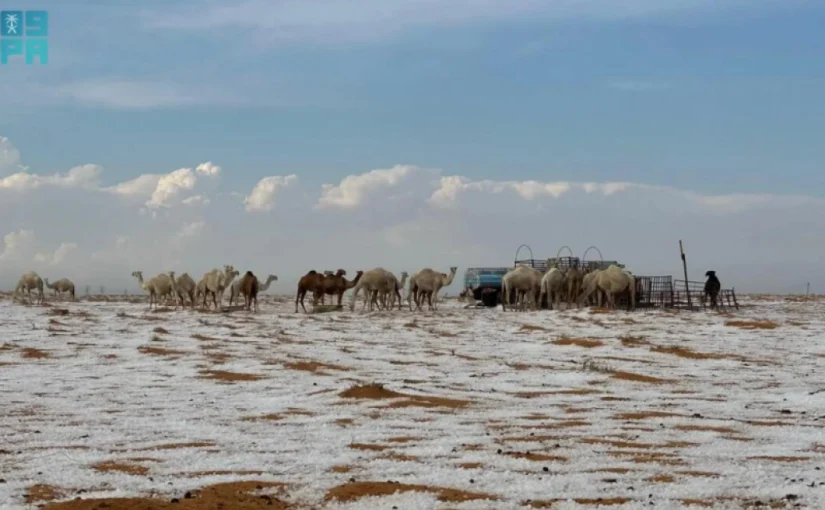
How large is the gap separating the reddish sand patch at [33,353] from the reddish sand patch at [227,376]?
4424 millimetres

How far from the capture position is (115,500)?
22.0 ft

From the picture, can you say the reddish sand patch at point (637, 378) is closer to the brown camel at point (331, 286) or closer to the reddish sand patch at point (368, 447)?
the reddish sand patch at point (368, 447)

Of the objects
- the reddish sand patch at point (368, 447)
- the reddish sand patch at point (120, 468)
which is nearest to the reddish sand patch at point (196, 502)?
the reddish sand patch at point (120, 468)

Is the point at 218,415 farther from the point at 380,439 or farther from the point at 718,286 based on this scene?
the point at 718,286

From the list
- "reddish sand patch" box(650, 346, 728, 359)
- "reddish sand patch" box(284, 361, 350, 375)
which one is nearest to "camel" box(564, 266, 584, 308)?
"reddish sand patch" box(650, 346, 728, 359)

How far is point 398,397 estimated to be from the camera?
1252 centimetres

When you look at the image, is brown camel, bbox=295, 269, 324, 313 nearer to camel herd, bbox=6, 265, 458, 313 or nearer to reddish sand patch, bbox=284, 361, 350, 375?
camel herd, bbox=6, 265, 458, 313

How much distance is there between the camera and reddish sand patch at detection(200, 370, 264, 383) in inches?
593

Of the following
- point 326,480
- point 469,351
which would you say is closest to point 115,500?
point 326,480

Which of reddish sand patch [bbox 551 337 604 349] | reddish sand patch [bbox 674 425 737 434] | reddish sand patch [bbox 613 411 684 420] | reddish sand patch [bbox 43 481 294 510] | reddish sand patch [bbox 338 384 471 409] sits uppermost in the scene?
reddish sand patch [bbox 551 337 604 349]

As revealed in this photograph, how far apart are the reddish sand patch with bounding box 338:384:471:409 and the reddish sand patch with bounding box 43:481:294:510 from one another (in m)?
4.87

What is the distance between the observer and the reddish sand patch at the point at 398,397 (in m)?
11.9

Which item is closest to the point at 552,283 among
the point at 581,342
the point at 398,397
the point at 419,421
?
the point at 581,342

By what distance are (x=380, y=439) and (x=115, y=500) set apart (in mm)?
3110
